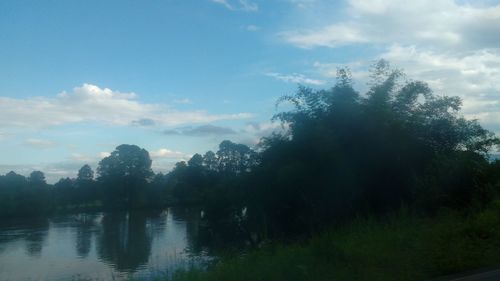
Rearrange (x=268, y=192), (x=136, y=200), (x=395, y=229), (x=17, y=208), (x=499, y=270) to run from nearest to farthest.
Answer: (x=499, y=270) → (x=395, y=229) → (x=268, y=192) → (x=17, y=208) → (x=136, y=200)

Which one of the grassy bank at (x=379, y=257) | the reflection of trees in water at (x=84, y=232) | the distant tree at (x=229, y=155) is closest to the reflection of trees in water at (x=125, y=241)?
the reflection of trees in water at (x=84, y=232)

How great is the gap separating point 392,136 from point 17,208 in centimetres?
5103

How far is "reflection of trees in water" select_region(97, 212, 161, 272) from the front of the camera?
3119cm

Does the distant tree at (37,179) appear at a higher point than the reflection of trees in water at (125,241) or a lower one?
higher

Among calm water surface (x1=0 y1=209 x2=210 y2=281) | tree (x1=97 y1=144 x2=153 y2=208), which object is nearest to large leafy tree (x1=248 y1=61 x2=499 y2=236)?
calm water surface (x1=0 y1=209 x2=210 y2=281)

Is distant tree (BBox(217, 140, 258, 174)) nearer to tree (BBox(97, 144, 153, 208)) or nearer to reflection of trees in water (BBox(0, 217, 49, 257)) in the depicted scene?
reflection of trees in water (BBox(0, 217, 49, 257))

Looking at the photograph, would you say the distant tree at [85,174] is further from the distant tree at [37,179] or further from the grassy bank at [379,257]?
the grassy bank at [379,257]

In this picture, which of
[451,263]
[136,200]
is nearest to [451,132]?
[451,263]

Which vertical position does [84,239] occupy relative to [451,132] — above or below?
below

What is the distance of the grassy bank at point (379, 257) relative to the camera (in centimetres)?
816

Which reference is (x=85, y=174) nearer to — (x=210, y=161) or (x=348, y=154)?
(x=210, y=161)

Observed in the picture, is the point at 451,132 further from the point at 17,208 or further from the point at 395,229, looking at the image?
the point at 17,208

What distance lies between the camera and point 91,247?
3784cm

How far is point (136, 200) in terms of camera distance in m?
74.6
